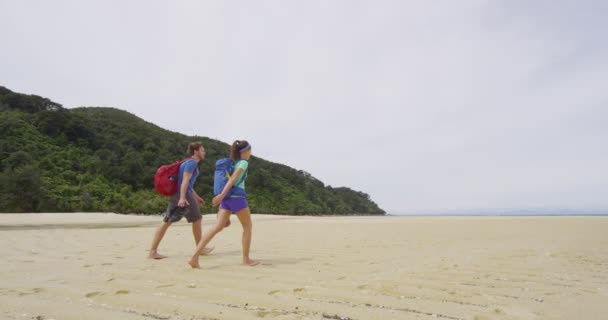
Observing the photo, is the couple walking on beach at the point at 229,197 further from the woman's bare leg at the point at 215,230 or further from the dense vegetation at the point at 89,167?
the dense vegetation at the point at 89,167

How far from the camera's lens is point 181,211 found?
5480mm

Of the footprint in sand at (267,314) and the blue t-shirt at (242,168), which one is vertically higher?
the blue t-shirt at (242,168)

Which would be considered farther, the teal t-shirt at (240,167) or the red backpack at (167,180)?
the red backpack at (167,180)

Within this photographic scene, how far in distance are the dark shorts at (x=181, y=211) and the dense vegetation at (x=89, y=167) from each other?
21340 mm

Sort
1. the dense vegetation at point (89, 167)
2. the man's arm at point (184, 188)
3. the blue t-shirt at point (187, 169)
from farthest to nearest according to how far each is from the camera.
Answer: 1. the dense vegetation at point (89, 167)
2. the blue t-shirt at point (187, 169)
3. the man's arm at point (184, 188)

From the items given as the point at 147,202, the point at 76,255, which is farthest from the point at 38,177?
the point at 76,255


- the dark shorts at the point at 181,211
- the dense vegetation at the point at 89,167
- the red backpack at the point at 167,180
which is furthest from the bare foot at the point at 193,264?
the dense vegetation at the point at 89,167

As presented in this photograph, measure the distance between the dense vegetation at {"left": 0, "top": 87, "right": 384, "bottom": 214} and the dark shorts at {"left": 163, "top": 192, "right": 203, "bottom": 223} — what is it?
21.3 meters

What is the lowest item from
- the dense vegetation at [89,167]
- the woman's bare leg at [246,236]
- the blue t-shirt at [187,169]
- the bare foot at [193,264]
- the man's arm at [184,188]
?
the bare foot at [193,264]

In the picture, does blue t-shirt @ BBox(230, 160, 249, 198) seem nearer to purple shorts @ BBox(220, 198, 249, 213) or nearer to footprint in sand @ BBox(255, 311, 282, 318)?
purple shorts @ BBox(220, 198, 249, 213)

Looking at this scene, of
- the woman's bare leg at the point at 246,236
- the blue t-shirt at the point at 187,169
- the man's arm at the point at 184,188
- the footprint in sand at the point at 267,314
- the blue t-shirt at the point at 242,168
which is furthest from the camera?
the blue t-shirt at the point at 187,169

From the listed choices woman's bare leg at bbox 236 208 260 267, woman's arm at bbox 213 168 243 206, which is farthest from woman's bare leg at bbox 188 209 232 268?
woman's arm at bbox 213 168 243 206

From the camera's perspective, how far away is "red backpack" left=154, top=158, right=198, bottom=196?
5.34 m

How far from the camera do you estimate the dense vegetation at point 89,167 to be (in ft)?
74.4
